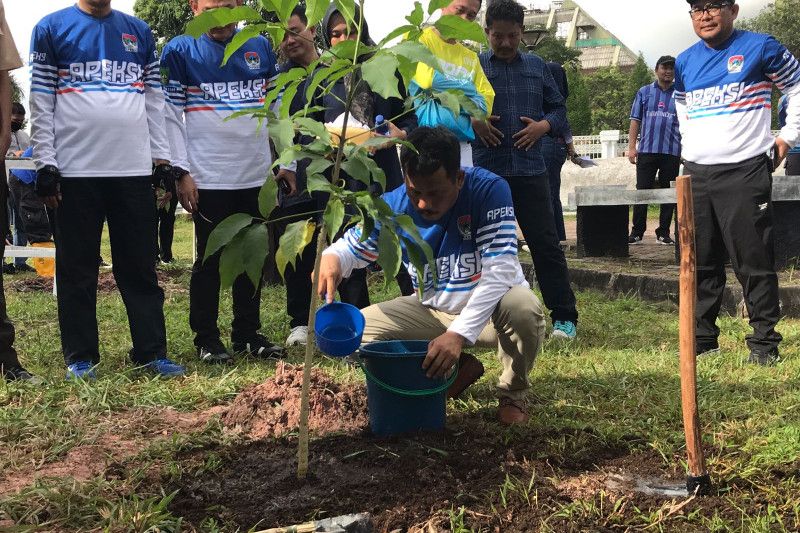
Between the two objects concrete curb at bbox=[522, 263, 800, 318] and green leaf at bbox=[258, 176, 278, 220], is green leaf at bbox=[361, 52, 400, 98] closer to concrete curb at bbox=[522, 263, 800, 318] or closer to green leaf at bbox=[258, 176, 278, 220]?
green leaf at bbox=[258, 176, 278, 220]

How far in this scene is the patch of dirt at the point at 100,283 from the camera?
8.46 m

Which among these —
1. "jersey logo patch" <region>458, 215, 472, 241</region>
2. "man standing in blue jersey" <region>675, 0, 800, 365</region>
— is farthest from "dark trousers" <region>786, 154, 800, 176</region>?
"jersey logo patch" <region>458, 215, 472, 241</region>

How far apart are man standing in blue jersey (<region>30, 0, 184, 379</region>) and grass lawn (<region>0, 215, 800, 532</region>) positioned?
11.7 inches

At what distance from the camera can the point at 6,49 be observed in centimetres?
406

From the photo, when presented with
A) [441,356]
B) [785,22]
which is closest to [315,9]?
[441,356]

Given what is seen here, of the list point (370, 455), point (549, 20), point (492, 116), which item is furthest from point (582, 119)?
point (549, 20)

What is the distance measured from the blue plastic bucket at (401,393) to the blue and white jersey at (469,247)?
33 cm

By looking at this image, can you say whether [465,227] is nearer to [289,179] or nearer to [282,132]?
[282,132]

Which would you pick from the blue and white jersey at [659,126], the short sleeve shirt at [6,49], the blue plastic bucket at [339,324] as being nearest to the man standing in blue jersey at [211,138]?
the short sleeve shirt at [6,49]

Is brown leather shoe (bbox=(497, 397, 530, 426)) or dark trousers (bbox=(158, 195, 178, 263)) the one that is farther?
dark trousers (bbox=(158, 195, 178, 263))

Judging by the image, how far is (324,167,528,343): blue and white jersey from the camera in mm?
3375

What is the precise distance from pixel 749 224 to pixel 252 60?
9.23ft

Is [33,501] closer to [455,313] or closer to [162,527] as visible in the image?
[162,527]

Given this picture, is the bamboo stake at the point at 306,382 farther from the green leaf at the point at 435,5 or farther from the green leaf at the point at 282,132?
the green leaf at the point at 435,5
